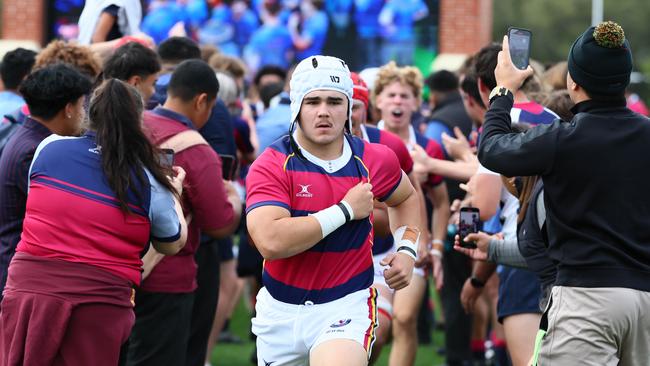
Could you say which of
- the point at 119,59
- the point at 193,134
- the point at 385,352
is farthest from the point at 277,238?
the point at 385,352

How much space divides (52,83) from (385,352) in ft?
19.3

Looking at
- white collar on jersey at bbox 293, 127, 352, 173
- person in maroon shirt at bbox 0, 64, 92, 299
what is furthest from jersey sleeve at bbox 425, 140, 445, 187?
person in maroon shirt at bbox 0, 64, 92, 299

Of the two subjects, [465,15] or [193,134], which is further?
[465,15]

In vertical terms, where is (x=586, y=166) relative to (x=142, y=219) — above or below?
above

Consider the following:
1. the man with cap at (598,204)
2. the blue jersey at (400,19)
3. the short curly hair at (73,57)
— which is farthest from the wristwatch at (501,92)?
the blue jersey at (400,19)

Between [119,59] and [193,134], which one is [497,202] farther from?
[119,59]

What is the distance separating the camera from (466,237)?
A: 689 cm

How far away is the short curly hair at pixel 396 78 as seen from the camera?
30.4 feet

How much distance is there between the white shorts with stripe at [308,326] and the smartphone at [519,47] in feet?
4.49

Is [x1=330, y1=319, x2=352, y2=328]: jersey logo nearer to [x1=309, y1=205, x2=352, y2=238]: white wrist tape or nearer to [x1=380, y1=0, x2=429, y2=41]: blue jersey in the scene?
[x1=309, y1=205, x2=352, y2=238]: white wrist tape

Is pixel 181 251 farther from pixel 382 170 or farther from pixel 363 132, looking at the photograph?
pixel 382 170

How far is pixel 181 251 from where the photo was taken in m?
7.16

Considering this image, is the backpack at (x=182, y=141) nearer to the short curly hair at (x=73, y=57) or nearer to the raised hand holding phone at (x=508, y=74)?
the short curly hair at (x=73, y=57)

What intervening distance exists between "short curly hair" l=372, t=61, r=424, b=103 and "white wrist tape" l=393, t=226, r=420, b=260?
333 centimetres
